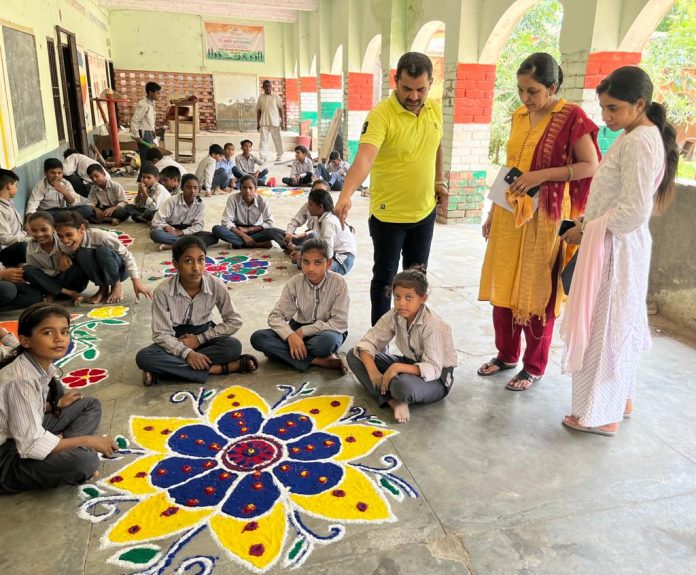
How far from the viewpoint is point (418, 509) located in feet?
6.77

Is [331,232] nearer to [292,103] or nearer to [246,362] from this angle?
[246,362]

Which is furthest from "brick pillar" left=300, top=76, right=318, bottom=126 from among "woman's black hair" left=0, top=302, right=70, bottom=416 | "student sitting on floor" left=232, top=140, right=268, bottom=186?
"woman's black hair" left=0, top=302, right=70, bottom=416

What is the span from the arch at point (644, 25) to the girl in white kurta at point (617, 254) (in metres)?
2.35

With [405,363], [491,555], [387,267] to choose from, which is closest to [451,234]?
[387,267]

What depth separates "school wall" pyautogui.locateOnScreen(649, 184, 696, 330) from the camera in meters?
3.83

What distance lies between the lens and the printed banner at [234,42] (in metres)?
17.6

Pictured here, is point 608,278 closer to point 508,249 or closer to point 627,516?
point 508,249

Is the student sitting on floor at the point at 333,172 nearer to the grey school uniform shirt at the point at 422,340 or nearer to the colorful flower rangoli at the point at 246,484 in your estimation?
the grey school uniform shirt at the point at 422,340

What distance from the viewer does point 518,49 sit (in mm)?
11625

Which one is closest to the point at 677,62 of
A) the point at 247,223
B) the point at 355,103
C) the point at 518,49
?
the point at 518,49

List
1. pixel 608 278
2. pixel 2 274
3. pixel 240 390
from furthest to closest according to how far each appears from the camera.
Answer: pixel 2 274 → pixel 240 390 → pixel 608 278

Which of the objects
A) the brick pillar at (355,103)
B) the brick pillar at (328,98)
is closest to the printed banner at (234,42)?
the brick pillar at (328,98)

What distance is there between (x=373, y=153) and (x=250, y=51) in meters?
17.1

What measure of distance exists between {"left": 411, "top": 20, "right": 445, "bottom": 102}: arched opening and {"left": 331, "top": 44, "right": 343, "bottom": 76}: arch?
77.1 inches
